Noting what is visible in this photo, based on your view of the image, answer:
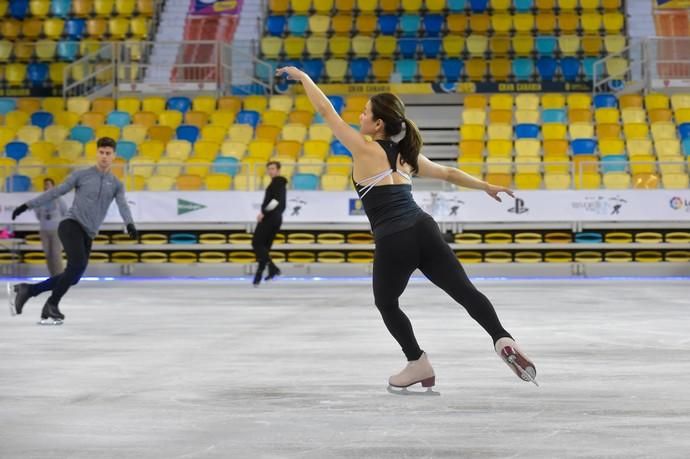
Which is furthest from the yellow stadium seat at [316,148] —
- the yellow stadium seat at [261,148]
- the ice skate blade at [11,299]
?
the ice skate blade at [11,299]

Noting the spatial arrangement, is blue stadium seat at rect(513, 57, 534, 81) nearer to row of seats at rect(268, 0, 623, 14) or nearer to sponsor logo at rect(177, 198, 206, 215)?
row of seats at rect(268, 0, 623, 14)

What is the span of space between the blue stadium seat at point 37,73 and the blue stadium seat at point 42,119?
10.5 ft

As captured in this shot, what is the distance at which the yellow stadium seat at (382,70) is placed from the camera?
2691cm

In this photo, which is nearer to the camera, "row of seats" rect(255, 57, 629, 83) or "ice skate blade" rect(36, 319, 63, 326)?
"ice skate blade" rect(36, 319, 63, 326)

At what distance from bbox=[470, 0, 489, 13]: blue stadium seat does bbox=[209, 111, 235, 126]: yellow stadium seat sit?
8118mm

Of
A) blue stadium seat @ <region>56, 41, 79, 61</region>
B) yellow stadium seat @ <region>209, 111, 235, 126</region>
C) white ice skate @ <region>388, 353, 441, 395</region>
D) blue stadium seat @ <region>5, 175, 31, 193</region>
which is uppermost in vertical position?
blue stadium seat @ <region>56, 41, 79, 61</region>

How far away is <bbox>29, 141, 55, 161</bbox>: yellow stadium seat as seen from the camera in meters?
23.7

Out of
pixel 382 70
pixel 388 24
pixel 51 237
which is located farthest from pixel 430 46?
pixel 51 237

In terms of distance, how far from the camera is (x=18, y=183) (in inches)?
860

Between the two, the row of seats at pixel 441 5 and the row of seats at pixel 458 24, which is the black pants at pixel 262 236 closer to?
the row of seats at pixel 458 24

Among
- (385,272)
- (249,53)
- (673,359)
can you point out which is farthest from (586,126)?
(385,272)

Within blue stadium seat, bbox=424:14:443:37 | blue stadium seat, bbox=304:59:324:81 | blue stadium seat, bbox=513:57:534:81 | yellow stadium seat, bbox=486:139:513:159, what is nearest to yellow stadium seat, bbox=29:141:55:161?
blue stadium seat, bbox=304:59:324:81

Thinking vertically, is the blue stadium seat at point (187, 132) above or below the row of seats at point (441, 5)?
below

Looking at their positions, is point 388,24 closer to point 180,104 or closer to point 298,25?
point 298,25
